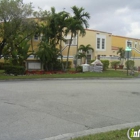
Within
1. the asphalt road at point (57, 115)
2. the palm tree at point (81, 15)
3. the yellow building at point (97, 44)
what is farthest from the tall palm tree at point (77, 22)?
the asphalt road at point (57, 115)

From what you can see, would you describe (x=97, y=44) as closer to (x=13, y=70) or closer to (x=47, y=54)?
(x=47, y=54)

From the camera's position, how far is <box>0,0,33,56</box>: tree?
70.7 ft

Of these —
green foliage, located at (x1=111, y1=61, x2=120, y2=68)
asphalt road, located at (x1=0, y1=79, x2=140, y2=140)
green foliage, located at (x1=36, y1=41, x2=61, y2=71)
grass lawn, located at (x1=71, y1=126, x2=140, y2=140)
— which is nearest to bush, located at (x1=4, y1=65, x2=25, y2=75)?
green foliage, located at (x1=36, y1=41, x2=61, y2=71)

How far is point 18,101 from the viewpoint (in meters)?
9.57

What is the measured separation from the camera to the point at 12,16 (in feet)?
73.4

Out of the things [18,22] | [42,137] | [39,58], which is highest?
[18,22]

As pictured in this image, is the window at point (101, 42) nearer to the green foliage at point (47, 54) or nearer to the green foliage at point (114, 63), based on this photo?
the green foliage at point (114, 63)

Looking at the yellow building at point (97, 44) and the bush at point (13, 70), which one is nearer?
the bush at point (13, 70)

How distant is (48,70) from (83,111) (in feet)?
67.2

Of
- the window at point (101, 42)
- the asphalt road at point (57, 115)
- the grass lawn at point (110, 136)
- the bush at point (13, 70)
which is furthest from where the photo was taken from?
the window at point (101, 42)

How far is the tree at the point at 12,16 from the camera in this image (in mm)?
21547

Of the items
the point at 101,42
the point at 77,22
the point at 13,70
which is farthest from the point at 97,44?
the point at 13,70

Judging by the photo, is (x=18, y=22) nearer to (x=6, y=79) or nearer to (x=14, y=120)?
(x=6, y=79)

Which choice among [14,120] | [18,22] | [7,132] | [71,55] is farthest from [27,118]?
[71,55]
